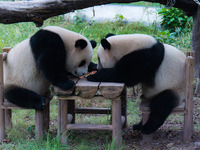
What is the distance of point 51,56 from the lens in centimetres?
379

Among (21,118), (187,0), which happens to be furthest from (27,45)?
(187,0)

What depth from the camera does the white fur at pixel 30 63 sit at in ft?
13.4

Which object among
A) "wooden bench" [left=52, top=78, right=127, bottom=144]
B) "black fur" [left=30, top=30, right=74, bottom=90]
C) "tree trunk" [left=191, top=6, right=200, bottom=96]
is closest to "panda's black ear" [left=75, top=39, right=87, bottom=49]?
"black fur" [left=30, top=30, right=74, bottom=90]

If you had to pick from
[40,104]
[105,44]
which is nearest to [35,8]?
[105,44]

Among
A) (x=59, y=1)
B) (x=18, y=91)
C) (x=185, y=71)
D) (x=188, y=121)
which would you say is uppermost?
(x=59, y=1)

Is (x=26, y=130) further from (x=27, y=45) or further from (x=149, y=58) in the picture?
(x=149, y=58)

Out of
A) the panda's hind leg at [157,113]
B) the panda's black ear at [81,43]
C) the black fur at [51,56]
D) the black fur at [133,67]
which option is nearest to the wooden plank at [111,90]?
the black fur at [133,67]

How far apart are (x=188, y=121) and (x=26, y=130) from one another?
2382mm

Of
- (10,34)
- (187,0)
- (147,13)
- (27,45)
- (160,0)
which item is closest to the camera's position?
(27,45)

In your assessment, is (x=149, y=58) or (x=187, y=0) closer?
(x=149, y=58)

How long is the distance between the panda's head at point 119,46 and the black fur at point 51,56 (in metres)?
0.57

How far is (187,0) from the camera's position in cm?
525

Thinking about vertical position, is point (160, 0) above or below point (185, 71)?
above

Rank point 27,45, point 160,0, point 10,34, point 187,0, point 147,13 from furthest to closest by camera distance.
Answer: point 147,13 < point 10,34 < point 187,0 < point 160,0 < point 27,45
